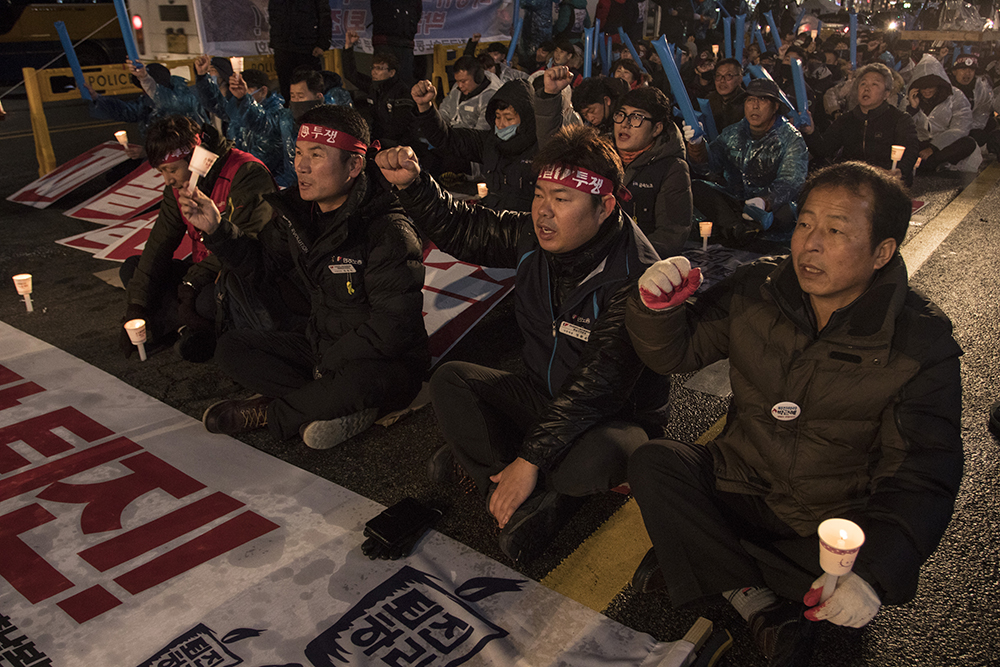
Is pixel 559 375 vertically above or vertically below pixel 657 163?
below

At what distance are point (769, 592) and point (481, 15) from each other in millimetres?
11500

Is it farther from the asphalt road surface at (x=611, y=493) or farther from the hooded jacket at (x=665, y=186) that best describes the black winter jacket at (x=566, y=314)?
the hooded jacket at (x=665, y=186)

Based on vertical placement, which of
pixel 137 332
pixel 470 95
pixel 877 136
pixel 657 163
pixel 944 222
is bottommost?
pixel 944 222

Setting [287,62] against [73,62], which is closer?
[287,62]

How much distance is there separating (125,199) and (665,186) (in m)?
5.28

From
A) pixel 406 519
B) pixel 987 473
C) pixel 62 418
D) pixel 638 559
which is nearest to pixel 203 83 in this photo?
pixel 62 418

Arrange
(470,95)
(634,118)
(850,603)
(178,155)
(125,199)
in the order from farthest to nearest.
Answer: (470,95) < (125,199) < (634,118) < (178,155) < (850,603)

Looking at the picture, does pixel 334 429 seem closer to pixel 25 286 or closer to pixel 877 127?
pixel 25 286

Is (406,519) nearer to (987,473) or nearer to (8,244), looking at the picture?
(987,473)

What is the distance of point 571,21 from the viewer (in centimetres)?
1262

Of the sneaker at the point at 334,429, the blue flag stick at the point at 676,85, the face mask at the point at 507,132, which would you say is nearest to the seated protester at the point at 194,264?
the sneaker at the point at 334,429

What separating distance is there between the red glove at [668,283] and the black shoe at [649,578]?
0.85 m

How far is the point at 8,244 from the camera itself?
6.30 metres

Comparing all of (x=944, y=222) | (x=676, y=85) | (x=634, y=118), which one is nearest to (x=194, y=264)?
(x=634, y=118)
